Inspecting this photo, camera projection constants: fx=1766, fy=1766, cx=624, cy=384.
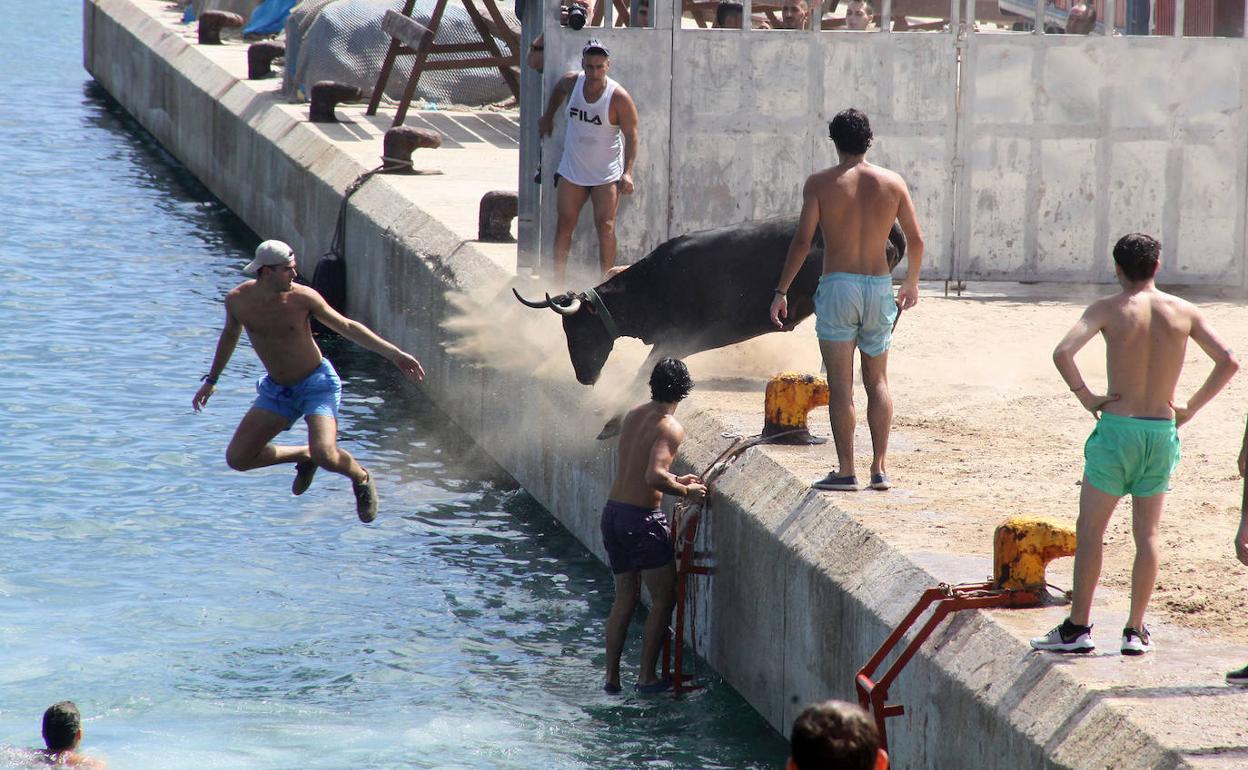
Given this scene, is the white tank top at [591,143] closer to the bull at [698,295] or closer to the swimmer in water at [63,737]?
the bull at [698,295]

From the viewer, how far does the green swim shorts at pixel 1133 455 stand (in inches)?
266

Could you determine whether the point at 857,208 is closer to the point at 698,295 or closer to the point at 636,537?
the point at 636,537

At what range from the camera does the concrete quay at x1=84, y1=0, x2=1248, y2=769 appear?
259 inches

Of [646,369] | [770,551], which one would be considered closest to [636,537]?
[770,551]

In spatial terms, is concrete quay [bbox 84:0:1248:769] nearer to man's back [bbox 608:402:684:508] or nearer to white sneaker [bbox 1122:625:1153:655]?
white sneaker [bbox 1122:625:1153:655]

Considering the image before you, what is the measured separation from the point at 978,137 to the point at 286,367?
7.60 meters

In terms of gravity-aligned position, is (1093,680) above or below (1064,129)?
below

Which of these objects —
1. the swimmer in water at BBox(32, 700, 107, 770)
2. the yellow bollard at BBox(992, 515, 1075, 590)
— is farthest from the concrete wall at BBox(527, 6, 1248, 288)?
the yellow bollard at BBox(992, 515, 1075, 590)

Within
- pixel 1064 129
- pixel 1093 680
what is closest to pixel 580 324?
pixel 1064 129

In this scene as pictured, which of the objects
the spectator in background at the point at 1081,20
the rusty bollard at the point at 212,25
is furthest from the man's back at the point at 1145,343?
the rusty bollard at the point at 212,25

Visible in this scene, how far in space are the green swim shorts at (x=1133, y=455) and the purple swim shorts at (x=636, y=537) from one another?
147 inches

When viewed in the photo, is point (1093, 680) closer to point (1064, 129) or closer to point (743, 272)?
point (743, 272)

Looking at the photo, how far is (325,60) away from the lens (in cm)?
2758

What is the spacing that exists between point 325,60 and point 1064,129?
14.8m
